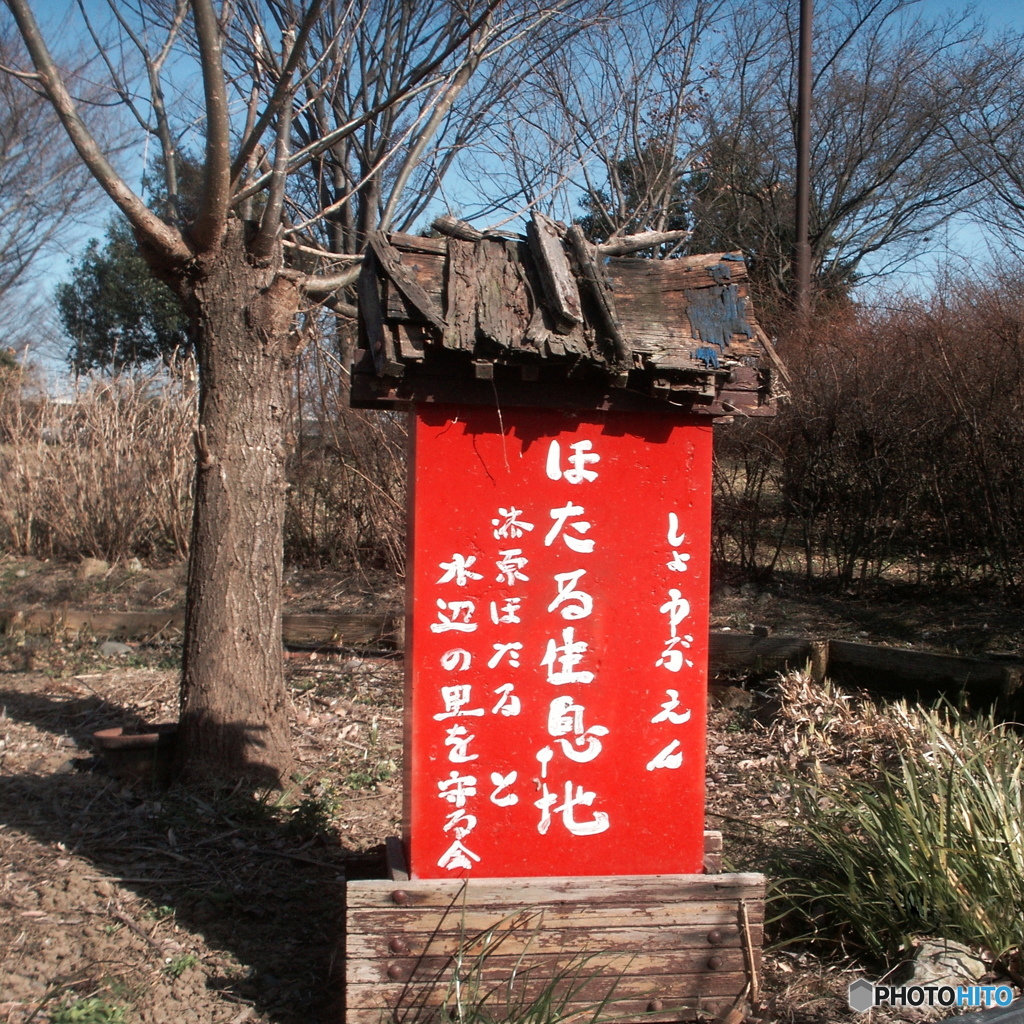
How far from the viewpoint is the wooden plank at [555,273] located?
2660mm

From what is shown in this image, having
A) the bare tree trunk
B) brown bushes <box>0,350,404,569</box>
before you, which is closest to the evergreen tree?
brown bushes <box>0,350,404,569</box>

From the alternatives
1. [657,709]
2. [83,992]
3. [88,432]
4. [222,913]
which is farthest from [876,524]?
[88,432]

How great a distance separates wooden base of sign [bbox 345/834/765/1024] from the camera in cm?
267

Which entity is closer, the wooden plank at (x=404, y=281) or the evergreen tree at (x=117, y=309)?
the wooden plank at (x=404, y=281)

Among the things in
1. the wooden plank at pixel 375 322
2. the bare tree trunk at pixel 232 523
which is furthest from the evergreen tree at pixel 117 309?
the wooden plank at pixel 375 322

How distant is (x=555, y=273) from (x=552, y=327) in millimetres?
160

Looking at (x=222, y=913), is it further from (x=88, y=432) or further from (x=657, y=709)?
(x=88, y=432)

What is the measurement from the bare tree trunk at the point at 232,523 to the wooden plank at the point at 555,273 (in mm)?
1976

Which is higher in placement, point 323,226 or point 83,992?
point 323,226

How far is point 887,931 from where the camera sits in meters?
3.11

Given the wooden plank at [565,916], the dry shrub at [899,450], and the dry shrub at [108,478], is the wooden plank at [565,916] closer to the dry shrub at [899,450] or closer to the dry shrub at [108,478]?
the dry shrub at [899,450]

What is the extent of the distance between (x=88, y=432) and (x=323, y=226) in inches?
139

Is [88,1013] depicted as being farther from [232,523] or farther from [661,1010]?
[232,523]

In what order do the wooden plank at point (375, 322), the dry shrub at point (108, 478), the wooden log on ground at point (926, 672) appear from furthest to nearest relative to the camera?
the dry shrub at point (108, 478)
the wooden log on ground at point (926, 672)
the wooden plank at point (375, 322)
